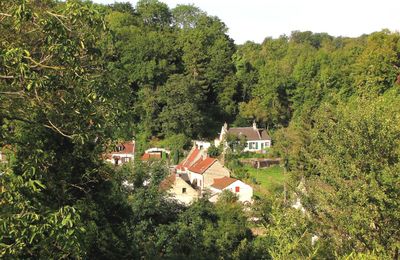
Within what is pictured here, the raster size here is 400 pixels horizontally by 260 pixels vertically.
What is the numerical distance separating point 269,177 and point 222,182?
664 centimetres

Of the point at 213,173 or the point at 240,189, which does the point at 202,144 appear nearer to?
the point at 213,173

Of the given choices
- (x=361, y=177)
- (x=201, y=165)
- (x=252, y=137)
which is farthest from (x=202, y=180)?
(x=361, y=177)

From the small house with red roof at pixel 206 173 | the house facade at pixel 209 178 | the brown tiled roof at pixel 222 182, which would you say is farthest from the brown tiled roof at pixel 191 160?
the brown tiled roof at pixel 222 182

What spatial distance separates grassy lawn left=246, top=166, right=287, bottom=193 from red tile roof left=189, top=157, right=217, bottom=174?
155 inches

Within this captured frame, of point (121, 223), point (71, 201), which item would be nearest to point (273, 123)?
point (121, 223)

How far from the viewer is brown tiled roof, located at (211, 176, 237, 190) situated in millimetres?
27797

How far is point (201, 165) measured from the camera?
31328mm

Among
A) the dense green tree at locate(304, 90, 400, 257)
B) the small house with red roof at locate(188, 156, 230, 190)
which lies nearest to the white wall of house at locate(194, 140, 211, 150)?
the small house with red roof at locate(188, 156, 230, 190)

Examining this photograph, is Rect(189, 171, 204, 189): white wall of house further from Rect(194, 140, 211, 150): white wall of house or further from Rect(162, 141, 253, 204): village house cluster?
Rect(194, 140, 211, 150): white wall of house

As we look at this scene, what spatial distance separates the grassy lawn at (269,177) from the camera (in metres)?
30.1

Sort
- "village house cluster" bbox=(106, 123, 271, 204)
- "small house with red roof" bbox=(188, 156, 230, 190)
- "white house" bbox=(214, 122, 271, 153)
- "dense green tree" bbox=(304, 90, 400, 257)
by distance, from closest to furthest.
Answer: "dense green tree" bbox=(304, 90, 400, 257)
"village house cluster" bbox=(106, 123, 271, 204)
"small house with red roof" bbox=(188, 156, 230, 190)
"white house" bbox=(214, 122, 271, 153)

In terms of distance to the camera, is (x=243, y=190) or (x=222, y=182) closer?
(x=243, y=190)

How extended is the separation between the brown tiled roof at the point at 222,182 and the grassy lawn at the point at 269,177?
116 inches

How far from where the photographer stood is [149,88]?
43156 mm
